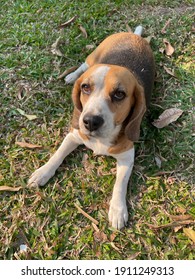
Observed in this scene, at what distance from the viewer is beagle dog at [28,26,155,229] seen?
3.46 m

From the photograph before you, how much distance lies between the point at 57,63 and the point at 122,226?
9.09ft

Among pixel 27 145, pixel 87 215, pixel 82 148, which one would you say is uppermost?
pixel 27 145

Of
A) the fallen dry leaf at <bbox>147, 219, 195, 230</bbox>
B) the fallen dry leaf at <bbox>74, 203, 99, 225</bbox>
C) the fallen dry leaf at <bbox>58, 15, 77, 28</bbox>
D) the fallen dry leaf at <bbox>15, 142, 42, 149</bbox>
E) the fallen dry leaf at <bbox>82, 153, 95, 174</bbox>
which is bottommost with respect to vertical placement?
the fallen dry leaf at <bbox>147, 219, 195, 230</bbox>

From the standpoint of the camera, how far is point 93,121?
3295 millimetres

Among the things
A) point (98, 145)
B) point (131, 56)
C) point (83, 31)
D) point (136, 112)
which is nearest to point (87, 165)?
point (98, 145)

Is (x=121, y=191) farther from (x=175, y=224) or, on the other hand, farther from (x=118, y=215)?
(x=175, y=224)

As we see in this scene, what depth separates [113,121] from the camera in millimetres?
3518

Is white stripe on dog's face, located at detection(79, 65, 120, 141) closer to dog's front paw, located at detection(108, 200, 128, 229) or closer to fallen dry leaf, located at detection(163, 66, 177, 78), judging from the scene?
dog's front paw, located at detection(108, 200, 128, 229)

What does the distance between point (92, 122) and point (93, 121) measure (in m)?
0.01

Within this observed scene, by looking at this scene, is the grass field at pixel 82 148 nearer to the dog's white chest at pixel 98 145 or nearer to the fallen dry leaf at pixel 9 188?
the fallen dry leaf at pixel 9 188

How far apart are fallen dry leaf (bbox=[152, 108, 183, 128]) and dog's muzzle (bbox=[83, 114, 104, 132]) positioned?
1.54 m

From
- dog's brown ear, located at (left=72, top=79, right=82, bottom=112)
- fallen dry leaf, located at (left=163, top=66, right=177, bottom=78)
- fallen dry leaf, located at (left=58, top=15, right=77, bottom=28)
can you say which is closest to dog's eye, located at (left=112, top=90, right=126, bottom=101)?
dog's brown ear, located at (left=72, top=79, right=82, bottom=112)

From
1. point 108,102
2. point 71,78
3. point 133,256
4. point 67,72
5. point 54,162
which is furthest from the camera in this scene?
point 67,72

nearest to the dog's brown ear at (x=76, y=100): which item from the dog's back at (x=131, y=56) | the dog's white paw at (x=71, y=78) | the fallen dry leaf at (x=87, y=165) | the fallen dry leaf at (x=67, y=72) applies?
the fallen dry leaf at (x=87, y=165)
